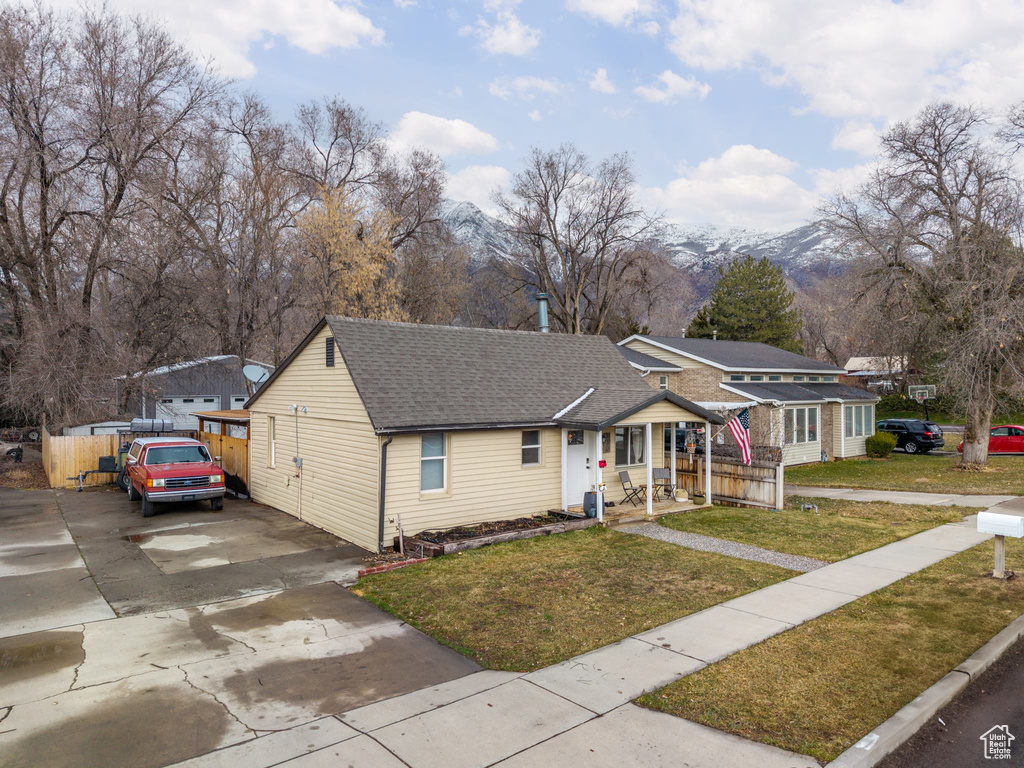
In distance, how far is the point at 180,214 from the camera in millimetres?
29234

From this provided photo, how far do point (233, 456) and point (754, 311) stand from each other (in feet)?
139

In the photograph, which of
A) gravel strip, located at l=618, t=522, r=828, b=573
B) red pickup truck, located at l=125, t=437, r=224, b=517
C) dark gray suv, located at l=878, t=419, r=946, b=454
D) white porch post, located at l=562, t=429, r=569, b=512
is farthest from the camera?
dark gray suv, located at l=878, t=419, r=946, b=454

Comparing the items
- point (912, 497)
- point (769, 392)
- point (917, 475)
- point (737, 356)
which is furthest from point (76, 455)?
point (917, 475)

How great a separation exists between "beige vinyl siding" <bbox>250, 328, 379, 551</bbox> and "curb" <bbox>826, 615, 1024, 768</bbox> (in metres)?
9.19

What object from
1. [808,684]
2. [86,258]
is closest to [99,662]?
[808,684]

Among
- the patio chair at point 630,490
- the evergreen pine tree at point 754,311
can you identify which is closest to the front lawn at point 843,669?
the patio chair at point 630,490

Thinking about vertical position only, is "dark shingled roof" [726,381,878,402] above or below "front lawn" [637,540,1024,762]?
above

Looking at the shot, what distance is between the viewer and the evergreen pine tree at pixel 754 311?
50.2 meters

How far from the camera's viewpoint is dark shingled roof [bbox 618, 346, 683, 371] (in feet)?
95.0

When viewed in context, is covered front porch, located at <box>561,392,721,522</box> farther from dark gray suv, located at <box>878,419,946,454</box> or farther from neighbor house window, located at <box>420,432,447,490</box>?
dark gray suv, located at <box>878,419,946,454</box>

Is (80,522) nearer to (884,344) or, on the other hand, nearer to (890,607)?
(890,607)

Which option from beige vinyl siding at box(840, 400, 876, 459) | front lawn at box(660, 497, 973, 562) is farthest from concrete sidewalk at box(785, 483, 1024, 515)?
beige vinyl siding at box(840, 400, 876, 459)

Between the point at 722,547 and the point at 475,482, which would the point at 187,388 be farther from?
the point at 722,547

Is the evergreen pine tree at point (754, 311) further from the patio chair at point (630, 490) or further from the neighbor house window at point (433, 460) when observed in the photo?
the neighbor house window at point (433, 460)
